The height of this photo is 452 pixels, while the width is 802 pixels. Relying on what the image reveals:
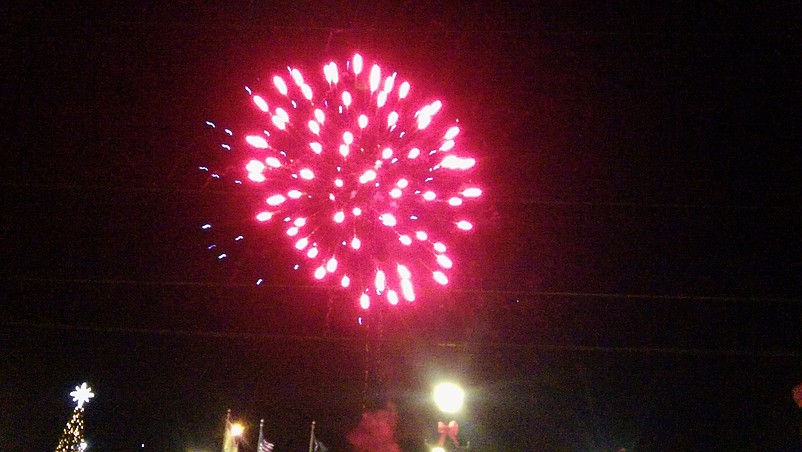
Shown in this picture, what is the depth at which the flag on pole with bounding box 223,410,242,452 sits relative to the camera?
1830 centimetres

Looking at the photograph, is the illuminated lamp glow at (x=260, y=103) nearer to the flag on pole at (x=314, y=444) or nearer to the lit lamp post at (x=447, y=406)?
the lit lamp post at (x=447, y=406)

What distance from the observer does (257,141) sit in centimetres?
1067

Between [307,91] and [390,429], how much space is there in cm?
1168

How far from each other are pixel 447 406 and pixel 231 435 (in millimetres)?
11293

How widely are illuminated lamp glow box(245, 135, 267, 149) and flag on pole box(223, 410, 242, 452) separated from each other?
10959 mm

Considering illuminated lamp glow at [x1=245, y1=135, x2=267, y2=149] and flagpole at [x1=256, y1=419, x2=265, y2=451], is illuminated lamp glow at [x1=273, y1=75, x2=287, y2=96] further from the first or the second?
flagpole at [x1=256, y1=419, x2=265, y2=451]

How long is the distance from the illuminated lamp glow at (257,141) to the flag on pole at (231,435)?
1096cm

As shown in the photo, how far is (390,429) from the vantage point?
18.7 m

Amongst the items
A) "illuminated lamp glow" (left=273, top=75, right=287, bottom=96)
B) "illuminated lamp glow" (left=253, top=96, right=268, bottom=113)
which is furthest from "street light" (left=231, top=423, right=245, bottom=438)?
"illuminated lamp glow" (left=273, top=75, right=287, bottom=96)

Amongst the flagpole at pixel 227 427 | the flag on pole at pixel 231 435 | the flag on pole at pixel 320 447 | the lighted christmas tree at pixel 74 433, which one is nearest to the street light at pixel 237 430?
the flag on pole at pixel 231 435

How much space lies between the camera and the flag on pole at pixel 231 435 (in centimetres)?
1830

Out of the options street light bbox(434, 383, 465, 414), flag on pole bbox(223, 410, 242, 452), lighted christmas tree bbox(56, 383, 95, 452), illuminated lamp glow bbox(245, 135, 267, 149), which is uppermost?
lighted christmas tree bbox(56, 383, 95, 452)

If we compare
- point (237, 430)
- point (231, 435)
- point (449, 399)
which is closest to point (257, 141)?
point (449, 399)

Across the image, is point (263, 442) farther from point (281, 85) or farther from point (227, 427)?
point (281, 85)
